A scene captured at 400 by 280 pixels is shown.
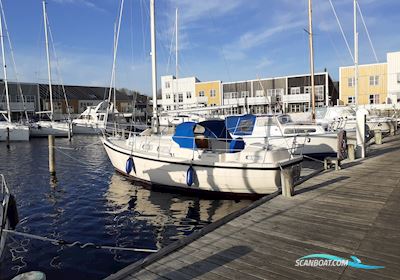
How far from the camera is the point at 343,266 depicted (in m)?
4.82

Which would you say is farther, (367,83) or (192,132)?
(367,83)

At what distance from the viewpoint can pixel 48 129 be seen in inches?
1671

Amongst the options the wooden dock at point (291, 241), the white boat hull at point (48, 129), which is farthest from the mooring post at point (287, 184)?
the white boat hull at point (48, 129)

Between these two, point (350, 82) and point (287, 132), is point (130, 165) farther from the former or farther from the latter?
point (350, 82)

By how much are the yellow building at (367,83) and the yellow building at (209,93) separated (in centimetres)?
2169

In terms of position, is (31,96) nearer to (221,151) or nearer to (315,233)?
(221,151)

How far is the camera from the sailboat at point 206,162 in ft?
37.9

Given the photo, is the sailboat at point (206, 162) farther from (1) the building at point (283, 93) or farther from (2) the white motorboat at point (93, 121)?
(1) the building at point (283, 93)

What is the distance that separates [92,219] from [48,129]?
35.3m

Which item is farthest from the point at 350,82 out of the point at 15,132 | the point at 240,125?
the point at 15,132

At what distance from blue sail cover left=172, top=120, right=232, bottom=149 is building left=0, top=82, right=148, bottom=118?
46643 millimetres

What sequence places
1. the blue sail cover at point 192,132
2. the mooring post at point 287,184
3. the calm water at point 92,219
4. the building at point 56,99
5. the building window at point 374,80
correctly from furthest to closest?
the building at point 56,99 < the building window at point 374,80 < the blue sail cover at point 192,132 < the mooring post at point 287,184 < the calm water at point 92,219

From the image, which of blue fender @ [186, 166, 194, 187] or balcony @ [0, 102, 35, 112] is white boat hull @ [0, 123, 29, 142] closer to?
balcony @ [0, 102, 35, 112]

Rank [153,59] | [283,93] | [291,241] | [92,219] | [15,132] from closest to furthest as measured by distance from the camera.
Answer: [291,241] → [92,219] → [153,59] → [15,132] → [283,93]
